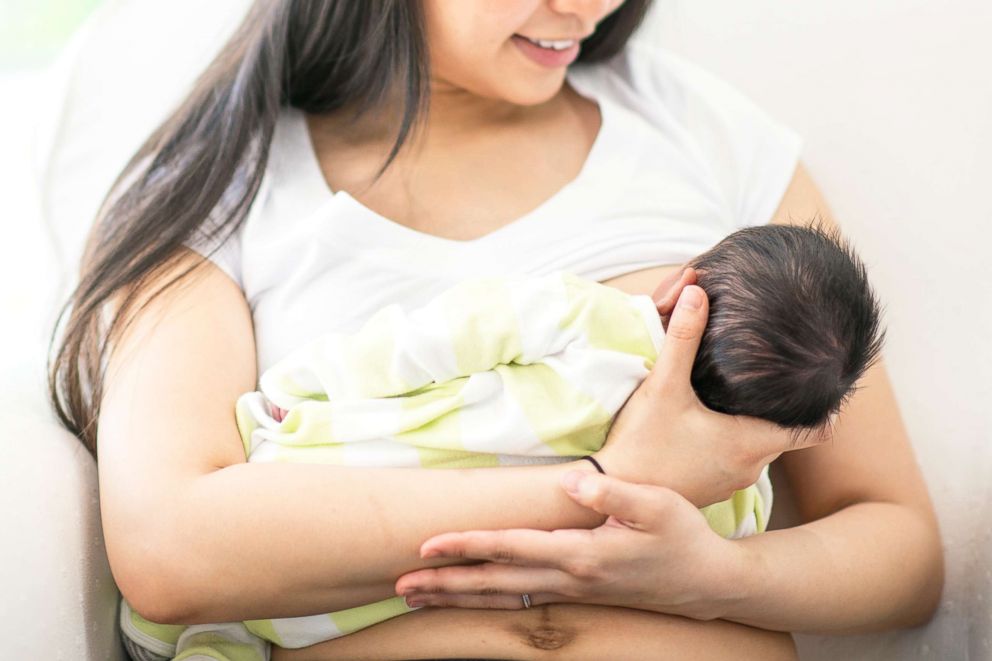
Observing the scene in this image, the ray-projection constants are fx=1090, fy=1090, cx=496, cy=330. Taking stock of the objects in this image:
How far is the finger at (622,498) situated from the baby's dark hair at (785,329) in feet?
0.34

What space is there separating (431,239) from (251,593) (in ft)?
1.35

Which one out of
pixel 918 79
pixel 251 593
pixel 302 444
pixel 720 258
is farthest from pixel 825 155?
pixel 251 593

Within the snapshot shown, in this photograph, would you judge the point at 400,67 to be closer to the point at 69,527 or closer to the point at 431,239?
the point at 431,239

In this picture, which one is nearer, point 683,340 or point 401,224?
point 683,340

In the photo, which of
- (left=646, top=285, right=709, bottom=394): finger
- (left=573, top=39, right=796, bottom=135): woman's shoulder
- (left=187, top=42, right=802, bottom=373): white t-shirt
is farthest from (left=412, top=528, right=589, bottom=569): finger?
(left=573, top=39, right=796, bottom=135): woman's shoulder

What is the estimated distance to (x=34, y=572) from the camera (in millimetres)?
968

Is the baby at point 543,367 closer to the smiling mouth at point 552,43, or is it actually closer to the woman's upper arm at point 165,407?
the woman's upper arm at point 165,407

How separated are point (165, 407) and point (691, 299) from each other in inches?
19.5

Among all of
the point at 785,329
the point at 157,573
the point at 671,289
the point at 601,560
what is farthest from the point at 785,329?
the point at 157,573

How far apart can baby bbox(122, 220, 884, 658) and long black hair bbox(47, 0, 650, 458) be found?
0.74 ft

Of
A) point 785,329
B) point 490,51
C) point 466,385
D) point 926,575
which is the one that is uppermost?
point 490,51

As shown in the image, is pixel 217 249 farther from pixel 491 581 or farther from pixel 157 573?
pixel 491 581

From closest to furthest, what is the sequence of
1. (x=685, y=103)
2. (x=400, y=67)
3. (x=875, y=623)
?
1. (x=875, y=623)
2. (x=400, y=67)
3. (x=685, y=103)

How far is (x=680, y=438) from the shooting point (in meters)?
0.95
